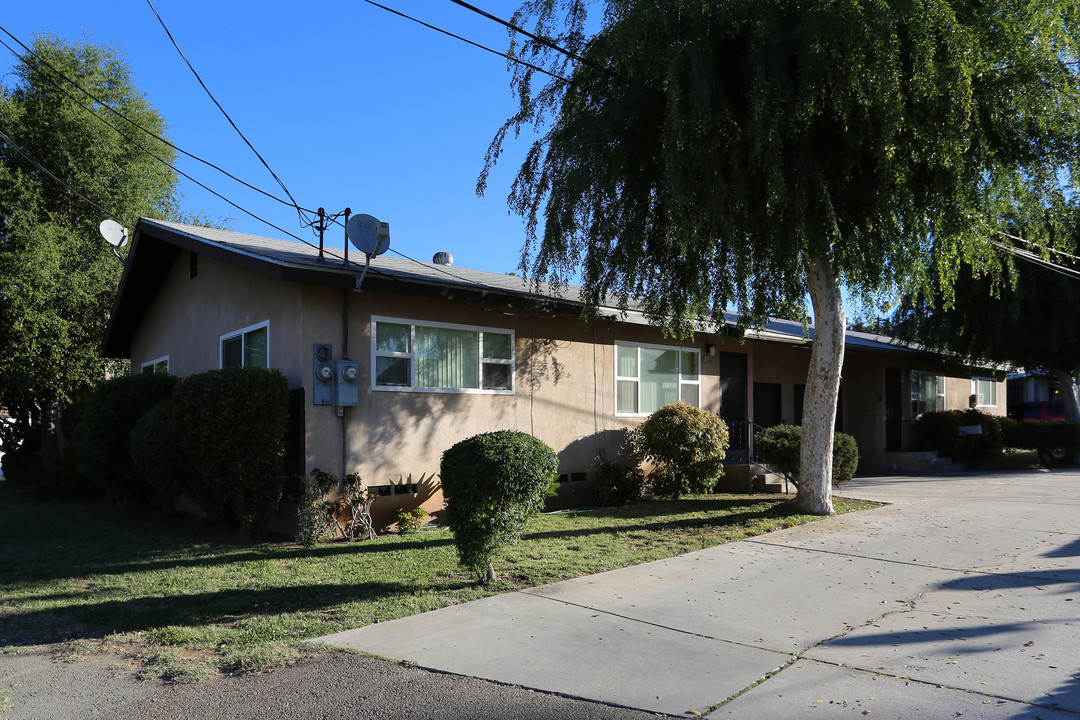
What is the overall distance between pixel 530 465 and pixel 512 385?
5.53m

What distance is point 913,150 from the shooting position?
898cm

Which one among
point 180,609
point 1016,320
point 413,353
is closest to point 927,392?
point 1016,320

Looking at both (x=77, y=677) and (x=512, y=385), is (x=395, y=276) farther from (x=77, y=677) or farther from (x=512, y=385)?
(x=77, y=677)

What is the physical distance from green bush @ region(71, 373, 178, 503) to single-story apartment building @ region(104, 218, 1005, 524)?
1.02 meters

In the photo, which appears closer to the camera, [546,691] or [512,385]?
[546,691]

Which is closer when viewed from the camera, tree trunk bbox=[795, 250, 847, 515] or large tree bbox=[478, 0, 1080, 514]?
large tree bbox=[478, 0, 1080, 514]

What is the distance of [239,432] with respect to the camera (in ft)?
30.6

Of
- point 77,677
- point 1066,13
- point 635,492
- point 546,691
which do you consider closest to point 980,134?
point 1066,13

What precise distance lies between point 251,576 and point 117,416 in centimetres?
589

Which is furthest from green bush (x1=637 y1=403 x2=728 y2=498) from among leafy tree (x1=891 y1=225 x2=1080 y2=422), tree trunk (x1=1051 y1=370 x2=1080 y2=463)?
tree trunk (x1=1051 y1=370 x2=1080 y2=463)

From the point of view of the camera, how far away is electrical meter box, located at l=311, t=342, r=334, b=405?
32.8ft

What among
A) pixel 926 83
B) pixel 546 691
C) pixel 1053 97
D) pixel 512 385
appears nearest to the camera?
pixel 546 691

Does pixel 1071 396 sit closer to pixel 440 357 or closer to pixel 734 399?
pixel 734 399

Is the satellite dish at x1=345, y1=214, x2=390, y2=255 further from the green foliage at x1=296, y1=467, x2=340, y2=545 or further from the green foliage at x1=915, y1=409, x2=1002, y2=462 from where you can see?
the green foliage at x1=915, y1=409, x2=1002, y2=462
